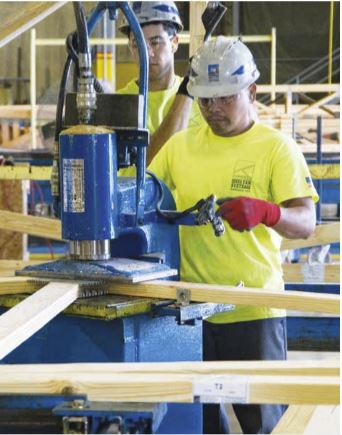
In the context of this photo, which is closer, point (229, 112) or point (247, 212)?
point (247, 212)

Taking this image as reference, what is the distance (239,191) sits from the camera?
3127mm

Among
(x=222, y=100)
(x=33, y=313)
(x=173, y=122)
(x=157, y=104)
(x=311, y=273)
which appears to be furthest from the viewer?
(x=311, y=273)

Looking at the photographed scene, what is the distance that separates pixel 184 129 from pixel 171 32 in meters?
0.47

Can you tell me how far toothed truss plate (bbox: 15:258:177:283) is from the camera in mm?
2701

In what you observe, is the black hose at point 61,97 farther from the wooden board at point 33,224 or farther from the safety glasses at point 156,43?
the wooden board at point 33,224

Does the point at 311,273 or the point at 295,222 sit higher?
the point at 295,222

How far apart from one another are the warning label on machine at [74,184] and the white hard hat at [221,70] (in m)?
0.69

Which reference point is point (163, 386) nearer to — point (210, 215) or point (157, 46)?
point (210, 215)

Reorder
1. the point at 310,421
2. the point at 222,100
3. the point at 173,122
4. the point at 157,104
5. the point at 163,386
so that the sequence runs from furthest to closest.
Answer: the point at 157,104 < the point at 173,122 < the point at 222,100 < the point at 310,421 < the point at 163,386

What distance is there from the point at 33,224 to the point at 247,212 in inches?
80.3

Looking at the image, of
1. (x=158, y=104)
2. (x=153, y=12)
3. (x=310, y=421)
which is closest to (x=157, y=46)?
(x=153, y=12)

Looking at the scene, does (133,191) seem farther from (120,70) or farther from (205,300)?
(120,70)

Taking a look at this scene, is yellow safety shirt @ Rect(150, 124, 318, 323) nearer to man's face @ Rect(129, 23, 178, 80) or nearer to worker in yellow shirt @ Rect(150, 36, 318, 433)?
worker in yellow shirt @ Rect(150, 36, 318, 433)

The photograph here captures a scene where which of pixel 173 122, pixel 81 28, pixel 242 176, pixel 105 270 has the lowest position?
pixel 105 270
